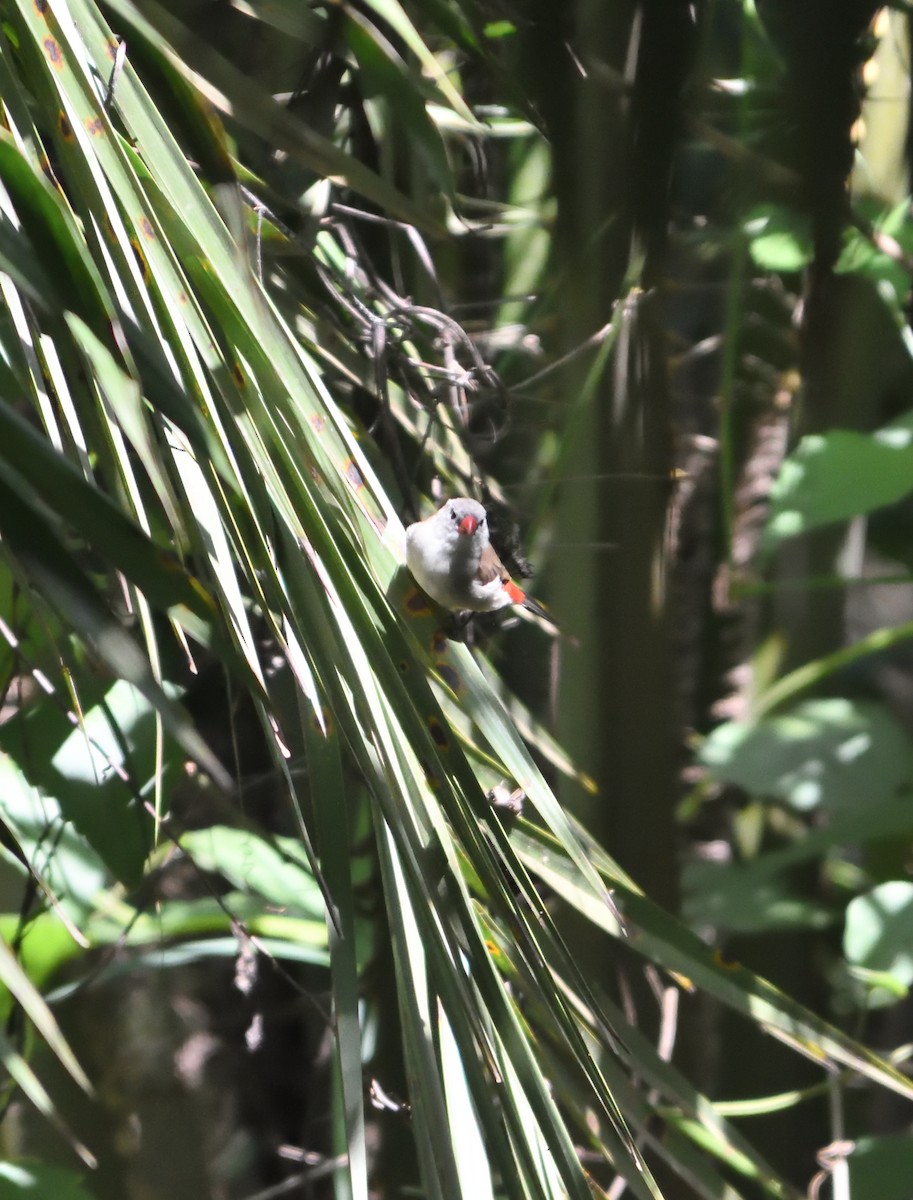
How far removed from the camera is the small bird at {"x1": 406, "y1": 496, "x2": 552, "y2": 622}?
29.9 inches

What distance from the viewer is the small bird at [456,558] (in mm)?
759

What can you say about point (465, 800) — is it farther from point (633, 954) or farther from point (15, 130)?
point (633, 954)

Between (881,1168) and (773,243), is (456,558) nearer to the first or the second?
(773,243)

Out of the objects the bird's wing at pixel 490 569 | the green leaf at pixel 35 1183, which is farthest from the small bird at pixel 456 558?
the green leaf at pixel 35 1183

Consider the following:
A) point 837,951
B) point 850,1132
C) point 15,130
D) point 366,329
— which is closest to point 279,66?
point 366,329

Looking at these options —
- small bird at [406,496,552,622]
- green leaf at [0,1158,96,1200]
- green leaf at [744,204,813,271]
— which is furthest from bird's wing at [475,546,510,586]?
green leaf at [0,1158,96,1200]

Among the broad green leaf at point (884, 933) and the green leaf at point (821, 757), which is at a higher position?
the green leaf at point (821, 757)

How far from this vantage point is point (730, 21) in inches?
25.7

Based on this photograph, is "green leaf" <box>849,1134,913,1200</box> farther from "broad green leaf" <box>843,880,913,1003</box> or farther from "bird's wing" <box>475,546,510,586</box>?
"bird's wing" <box>475,546,510,586</box>

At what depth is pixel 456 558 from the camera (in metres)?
0.79

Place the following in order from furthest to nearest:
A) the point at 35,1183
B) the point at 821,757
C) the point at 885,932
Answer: the point at 821,757 → the point at 885,932 → the point at 35,1183

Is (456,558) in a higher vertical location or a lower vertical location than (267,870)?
higher

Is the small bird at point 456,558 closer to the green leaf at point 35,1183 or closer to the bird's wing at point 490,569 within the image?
the bird's wing at point 490,569

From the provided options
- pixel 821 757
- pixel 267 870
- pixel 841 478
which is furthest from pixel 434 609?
pixel 821 757
